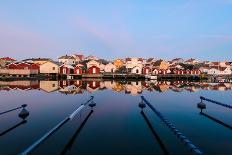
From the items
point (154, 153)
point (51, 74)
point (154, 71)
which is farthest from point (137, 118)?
point (154, 71)

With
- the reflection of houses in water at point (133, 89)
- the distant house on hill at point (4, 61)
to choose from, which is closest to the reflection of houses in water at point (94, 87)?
the reflection of houses in water at point (133, 89)

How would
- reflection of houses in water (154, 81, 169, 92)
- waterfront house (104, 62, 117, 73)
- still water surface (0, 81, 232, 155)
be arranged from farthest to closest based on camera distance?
waterfront house (104, 62, 117, 73) < reflection of houses in water (154, 81, 169, 92) < still water surface (0, 81, 232, 155)

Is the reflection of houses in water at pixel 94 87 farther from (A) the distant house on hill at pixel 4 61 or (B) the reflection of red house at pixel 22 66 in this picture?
(A) the distant house on hill at pixel 4 61

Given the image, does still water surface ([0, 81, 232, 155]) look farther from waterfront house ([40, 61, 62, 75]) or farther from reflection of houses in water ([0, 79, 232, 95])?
waterfront house ([40, 61, 62, 75])

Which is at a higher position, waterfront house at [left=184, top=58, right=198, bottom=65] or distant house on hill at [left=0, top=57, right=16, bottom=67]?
waterfront house at [left=184, top=58, right=198, bottom=65]

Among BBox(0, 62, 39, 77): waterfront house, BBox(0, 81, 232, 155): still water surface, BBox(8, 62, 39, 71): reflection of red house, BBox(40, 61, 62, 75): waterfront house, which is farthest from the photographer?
BBox(40, 61, 62, 75): waterfront house

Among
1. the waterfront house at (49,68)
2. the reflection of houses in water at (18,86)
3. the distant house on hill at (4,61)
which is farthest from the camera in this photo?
the distant house on hill at (4,61)

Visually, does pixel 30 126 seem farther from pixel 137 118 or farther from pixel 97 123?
pixel 137 118

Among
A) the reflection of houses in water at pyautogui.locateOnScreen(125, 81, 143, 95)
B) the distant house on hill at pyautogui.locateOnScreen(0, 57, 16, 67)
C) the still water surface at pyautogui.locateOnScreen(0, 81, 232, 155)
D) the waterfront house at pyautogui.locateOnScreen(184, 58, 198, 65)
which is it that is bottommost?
the still water surface at pyautogui.locateOnScreen(0, 81, 232, 155)

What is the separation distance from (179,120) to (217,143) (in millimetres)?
6733

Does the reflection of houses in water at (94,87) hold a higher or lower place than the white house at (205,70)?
lower

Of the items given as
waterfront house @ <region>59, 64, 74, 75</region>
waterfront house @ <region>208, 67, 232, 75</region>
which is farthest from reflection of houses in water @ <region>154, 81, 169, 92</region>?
waterfront house @ <region>208, 67, 232, 75</region>

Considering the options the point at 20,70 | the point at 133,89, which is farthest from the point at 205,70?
the point at 133,89

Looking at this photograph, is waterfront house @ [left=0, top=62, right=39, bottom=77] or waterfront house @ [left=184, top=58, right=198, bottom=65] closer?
waterfront house @ [left=0, top=62, right=39, bottom=77]
